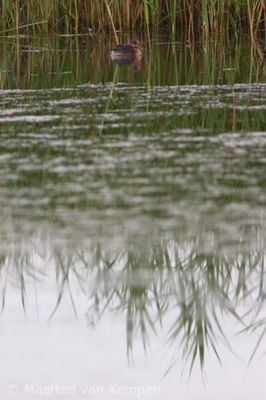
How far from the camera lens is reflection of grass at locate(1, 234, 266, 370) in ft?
8.05

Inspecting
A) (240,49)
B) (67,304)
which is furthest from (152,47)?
(67,304)

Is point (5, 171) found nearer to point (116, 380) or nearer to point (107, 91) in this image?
point (116, 380)

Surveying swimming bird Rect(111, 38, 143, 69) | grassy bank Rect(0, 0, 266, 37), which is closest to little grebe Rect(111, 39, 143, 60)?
swimming bird Rect(111, 38, 143, 69)

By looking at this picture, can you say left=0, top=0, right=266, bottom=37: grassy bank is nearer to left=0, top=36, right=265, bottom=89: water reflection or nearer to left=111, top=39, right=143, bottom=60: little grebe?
left=0, top=36, right=265, bottom=89: water reflection

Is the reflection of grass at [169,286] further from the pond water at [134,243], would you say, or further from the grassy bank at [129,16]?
the grassy bank at [129,16]

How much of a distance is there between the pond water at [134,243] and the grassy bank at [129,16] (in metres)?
3.54

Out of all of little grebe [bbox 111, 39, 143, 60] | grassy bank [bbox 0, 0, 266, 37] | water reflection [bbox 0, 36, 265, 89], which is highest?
grassy bank [bbox 0, 0, 266, 37]

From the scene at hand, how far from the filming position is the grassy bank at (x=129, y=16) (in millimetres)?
9180

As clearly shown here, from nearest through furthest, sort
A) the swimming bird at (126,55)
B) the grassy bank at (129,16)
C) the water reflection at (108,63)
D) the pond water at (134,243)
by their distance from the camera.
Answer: the pond water at (134,243) < the water reflection at (108,63) < the swimming bird at (126,55) < the grassy bank at (129,16)

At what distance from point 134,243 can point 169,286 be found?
1.13ft

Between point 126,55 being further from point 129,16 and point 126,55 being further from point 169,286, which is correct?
point 169,286

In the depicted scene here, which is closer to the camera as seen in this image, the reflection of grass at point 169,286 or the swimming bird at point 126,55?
the reflection of grass at point 169,286

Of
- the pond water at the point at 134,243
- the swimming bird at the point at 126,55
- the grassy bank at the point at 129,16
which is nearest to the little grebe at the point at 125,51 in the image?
the swimming bird at the point at 126,55

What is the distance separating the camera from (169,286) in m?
2.68
